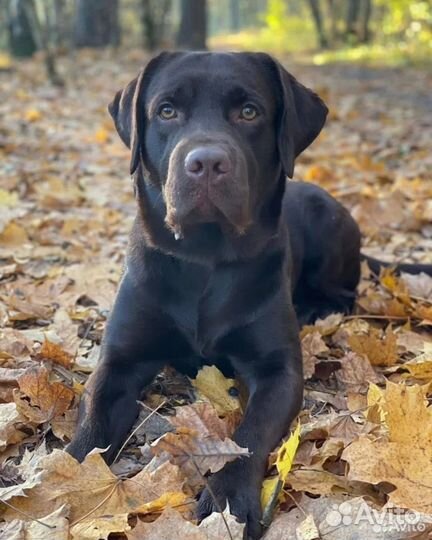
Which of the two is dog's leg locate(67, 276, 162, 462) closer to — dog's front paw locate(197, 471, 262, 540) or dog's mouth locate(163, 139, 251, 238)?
dog's mouth locate(163, 139, 251, 238)

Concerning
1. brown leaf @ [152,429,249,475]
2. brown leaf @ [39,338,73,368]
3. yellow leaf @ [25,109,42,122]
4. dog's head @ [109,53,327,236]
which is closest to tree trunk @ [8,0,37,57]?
yellow leaf @ [25,109,42,122]

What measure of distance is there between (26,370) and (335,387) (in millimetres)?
1286

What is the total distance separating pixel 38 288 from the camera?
4.61 m

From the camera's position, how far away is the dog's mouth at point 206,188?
303 cm

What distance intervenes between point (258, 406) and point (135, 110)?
1.40m

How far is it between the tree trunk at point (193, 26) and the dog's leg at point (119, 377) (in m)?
15.7

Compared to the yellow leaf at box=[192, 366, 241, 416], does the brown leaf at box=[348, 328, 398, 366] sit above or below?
below

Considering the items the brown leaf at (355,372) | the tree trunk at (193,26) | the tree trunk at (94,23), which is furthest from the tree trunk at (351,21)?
the brown leaf at (355,372)

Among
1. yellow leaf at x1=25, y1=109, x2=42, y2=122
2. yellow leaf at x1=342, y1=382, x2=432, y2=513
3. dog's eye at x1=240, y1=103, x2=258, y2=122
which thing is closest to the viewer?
yellow leaf at x1=342, y1=382, x2=432, y2=513

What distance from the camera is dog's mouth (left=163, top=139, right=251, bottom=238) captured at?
9.93 feet

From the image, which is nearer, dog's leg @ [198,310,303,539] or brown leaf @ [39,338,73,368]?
dog's leg @ [198,310,303,539]

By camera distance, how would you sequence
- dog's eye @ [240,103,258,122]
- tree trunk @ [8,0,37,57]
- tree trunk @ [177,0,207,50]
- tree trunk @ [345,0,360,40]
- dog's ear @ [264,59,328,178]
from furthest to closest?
tree trunk @ [345,0,360,40] < tree trunk @ [8,0,37,57] < tree trunk @ [177,0,207,50] < dog's ear @ [264,59,328,178] < dog's eye @ [240,103,258,122]

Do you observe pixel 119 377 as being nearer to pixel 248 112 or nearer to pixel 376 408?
pixel 376 408

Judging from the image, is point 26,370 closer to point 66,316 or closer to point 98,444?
point 98,444
